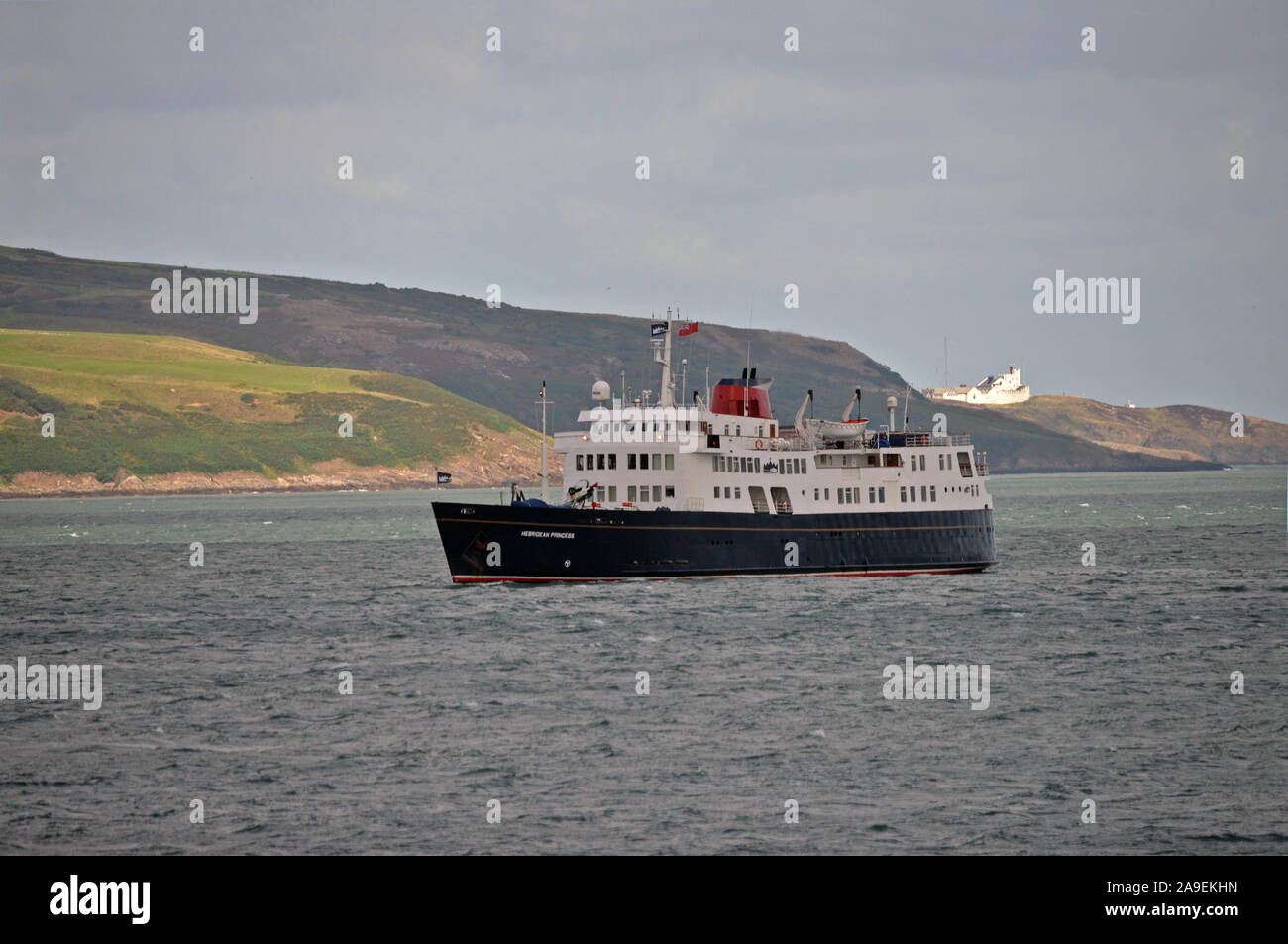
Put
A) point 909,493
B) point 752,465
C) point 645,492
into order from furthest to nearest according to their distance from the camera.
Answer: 1. point 909,493
2. point 752,465
3. point 645,492

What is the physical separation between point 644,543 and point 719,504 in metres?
3.95

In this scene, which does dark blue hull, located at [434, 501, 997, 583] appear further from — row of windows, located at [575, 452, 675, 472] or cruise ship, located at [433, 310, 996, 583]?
row of windows, located at [575, 452, 675, 472]

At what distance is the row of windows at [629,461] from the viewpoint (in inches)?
2212

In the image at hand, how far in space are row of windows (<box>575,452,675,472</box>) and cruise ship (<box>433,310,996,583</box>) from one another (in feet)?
0.18

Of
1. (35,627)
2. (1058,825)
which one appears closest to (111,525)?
(35,627)

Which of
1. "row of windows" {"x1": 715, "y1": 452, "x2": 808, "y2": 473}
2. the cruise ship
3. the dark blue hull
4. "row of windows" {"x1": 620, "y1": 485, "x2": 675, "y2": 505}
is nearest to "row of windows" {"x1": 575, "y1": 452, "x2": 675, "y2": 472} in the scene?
the cruise ship

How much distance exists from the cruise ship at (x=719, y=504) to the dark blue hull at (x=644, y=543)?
56 millimetres

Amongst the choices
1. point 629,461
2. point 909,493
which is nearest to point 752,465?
point 629,461

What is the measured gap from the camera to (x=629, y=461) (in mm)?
56875

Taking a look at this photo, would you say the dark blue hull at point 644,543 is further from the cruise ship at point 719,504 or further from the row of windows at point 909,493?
the row of windows at point 909,493

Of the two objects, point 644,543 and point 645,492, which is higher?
point 645,492

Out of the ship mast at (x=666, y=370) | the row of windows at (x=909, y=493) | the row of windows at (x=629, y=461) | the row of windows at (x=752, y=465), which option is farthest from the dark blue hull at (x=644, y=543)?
the ship mast at (x=666, y=370)

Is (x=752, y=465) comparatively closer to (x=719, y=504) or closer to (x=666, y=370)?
(x=719, y=504)
